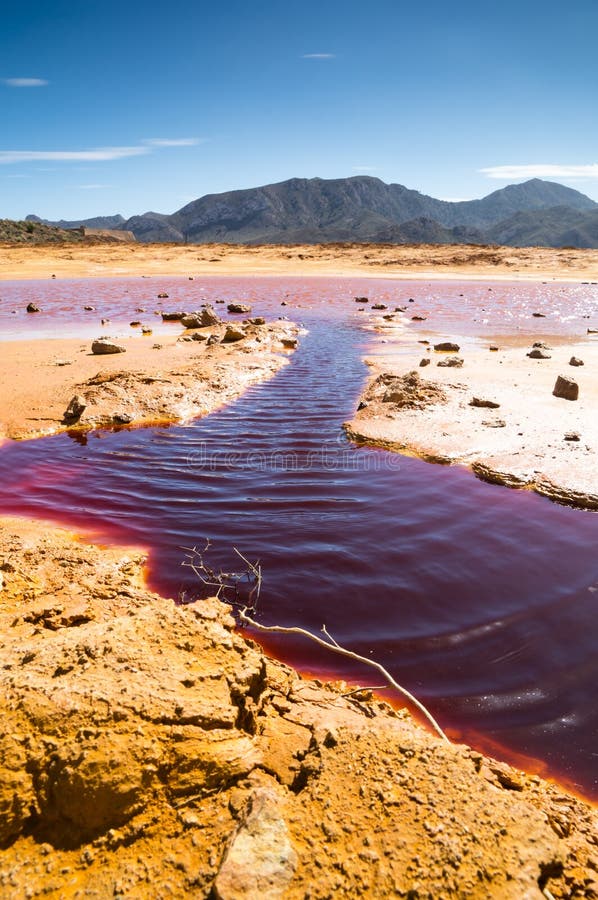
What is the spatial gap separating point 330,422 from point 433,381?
183cm

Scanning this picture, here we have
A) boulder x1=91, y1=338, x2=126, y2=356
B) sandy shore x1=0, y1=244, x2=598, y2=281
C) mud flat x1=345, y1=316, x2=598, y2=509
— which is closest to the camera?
mud flat x1=345, y1=316, x2=598, y2=509

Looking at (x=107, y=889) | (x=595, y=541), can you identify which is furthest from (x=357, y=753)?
(x=595, y=541)

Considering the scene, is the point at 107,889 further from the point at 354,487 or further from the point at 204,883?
the point at 354,487

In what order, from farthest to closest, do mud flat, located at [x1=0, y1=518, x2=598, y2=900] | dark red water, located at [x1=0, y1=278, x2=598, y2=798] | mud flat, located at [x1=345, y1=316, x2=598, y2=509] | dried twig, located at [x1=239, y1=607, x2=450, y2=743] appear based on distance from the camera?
mud flat, located at [x1=345, y1=316, x2=598, y2=509] < dark red water, located at [x1=0, y1=278, x2=598, y2=798] < dried twig, located at [x1=239, y1=607, x2=450, y2=743] < mud flat, located at [x1=0, y1=518, x2=598, y2=900]

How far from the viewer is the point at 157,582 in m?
3.83

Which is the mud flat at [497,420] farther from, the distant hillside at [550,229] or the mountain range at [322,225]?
the distant hillside at [550,229]

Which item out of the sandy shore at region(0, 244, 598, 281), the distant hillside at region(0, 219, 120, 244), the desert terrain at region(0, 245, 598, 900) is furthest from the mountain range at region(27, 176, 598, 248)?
the desert terrain at region(0, 245, 598, 900)

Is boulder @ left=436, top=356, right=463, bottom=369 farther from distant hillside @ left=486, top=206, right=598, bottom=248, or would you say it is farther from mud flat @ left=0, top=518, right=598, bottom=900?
distant hillside @ left=486, top=206, right=598, bottom=248

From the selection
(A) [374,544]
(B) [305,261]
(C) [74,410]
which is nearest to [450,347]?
(C) [74,410]

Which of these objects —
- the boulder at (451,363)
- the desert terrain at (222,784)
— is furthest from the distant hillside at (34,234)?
the desert terrain at (222,784)

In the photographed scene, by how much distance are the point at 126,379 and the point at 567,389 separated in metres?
6.27

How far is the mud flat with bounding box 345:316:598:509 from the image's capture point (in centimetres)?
532

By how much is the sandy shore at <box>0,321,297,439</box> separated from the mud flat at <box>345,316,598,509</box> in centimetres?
244

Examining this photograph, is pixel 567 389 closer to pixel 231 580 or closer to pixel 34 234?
pixel 231 580
